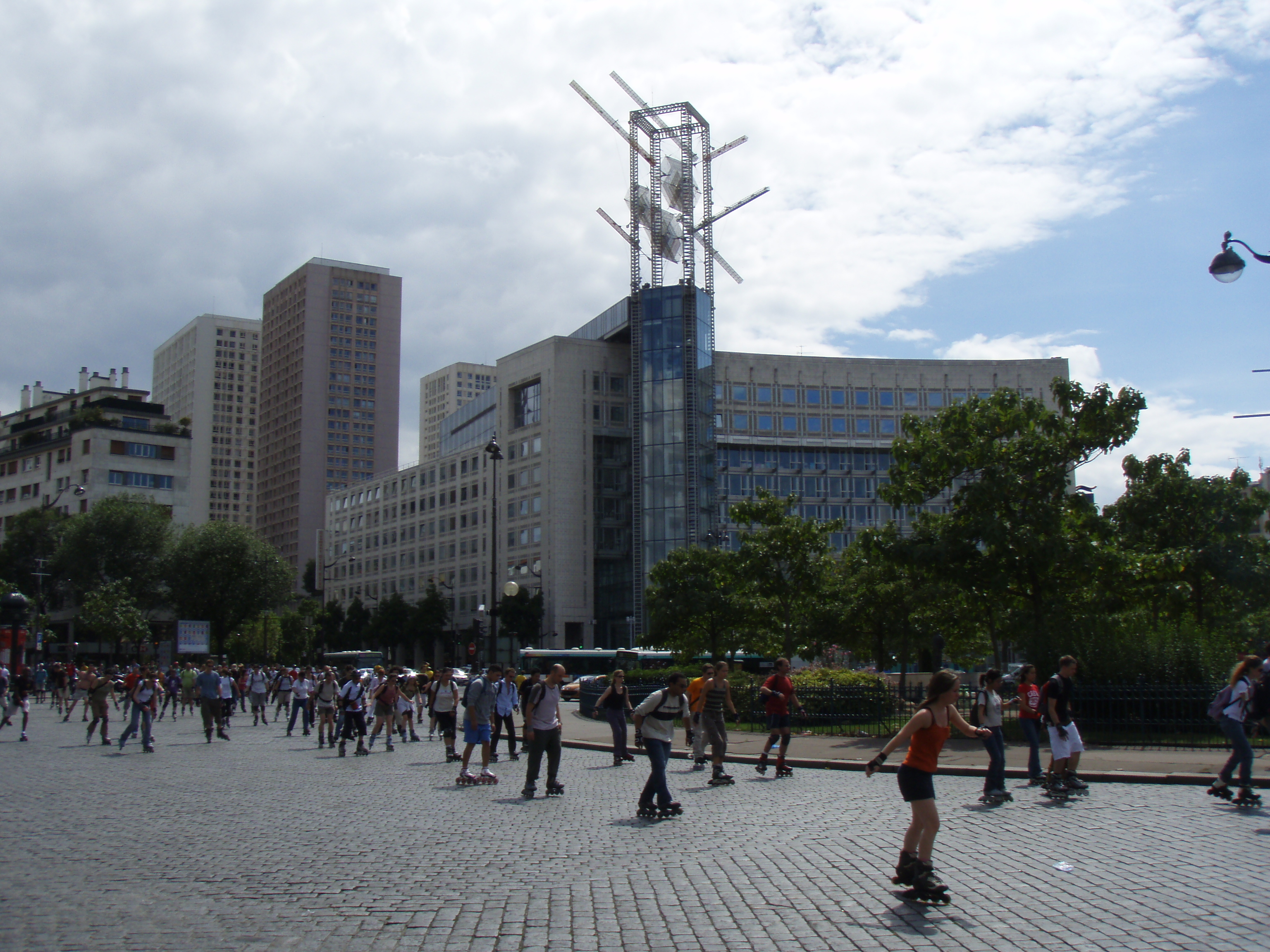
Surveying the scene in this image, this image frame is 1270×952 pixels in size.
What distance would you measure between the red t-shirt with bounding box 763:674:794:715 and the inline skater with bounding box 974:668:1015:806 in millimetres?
2883

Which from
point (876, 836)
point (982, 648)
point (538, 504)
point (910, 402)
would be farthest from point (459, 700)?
point (910, 402)

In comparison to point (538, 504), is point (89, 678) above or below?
below

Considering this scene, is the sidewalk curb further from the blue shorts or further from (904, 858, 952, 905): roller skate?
Result: (904, 858, 952, 905): roller skate

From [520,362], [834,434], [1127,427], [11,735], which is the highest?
[520,362]

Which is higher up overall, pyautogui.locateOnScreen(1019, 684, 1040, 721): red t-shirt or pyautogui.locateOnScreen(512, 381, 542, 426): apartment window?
pyautogui.locateOnScreen(512, 381, 542, 426): apartment window

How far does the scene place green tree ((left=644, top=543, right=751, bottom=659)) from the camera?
47.6 meters

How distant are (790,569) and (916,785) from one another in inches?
1106

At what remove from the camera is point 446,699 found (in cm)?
2075

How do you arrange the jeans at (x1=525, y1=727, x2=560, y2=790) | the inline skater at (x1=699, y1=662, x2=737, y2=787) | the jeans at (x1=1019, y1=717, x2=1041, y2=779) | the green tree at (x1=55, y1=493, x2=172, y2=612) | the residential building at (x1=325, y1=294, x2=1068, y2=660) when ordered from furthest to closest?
the residential building at (x1=325, y1=294, x2=1068, y2=660), the green tree at (x1=55, y1=493, x2=172, y2=612), the inline skater at (x1=699, y1=662, x2=737, y2=787), the jeans at (x1=1019, y1=717, x2=1041, y2=779), the jeans at (x1=525, y1=727, x2=560, y2=790)

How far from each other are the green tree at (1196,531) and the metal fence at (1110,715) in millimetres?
6426

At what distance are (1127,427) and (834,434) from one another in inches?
2942

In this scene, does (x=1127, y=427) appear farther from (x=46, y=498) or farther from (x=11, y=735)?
(x=46, y=498)

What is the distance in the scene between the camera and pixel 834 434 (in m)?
99.2

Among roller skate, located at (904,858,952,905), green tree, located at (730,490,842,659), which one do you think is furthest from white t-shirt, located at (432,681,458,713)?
green tree, located at (730,490,842,659)
